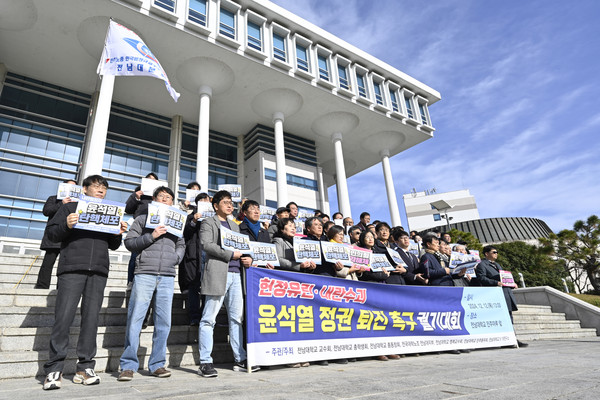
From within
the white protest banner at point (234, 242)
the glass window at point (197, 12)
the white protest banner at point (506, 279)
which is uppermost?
the glass window at point (197, 12)

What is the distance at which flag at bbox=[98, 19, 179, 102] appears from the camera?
9.16 metres

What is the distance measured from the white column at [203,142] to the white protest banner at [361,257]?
12.2 meters

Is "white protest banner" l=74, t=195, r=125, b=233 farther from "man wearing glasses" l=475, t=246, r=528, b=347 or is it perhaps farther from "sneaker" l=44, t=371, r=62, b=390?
"man wearing glasses" l=475, t=246, r=528, b=347

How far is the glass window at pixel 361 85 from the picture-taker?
22.5 meters

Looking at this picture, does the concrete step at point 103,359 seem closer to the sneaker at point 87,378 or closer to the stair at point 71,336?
the stair at point 71,336

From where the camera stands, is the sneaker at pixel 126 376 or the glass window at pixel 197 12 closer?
the sneaker at pixel 126 376

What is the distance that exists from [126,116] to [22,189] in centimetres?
670

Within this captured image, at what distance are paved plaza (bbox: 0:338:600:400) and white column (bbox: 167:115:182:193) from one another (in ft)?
57.9

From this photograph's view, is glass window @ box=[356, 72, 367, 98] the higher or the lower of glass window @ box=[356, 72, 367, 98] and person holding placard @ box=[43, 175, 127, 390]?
the higher

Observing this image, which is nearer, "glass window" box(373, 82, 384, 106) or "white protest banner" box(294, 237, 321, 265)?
"white protest banner" box(294, 237, 321, 265)

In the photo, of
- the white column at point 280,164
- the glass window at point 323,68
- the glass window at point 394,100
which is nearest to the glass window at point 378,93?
the glass window at point 394,100

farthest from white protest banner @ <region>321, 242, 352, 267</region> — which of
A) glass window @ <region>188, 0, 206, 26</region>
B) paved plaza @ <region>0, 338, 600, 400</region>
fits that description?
glass window @ <region>188, 0, 206, 26</region>

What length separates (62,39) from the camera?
52.2 feet

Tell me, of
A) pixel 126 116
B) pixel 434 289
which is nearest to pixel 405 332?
pixel 434 289
